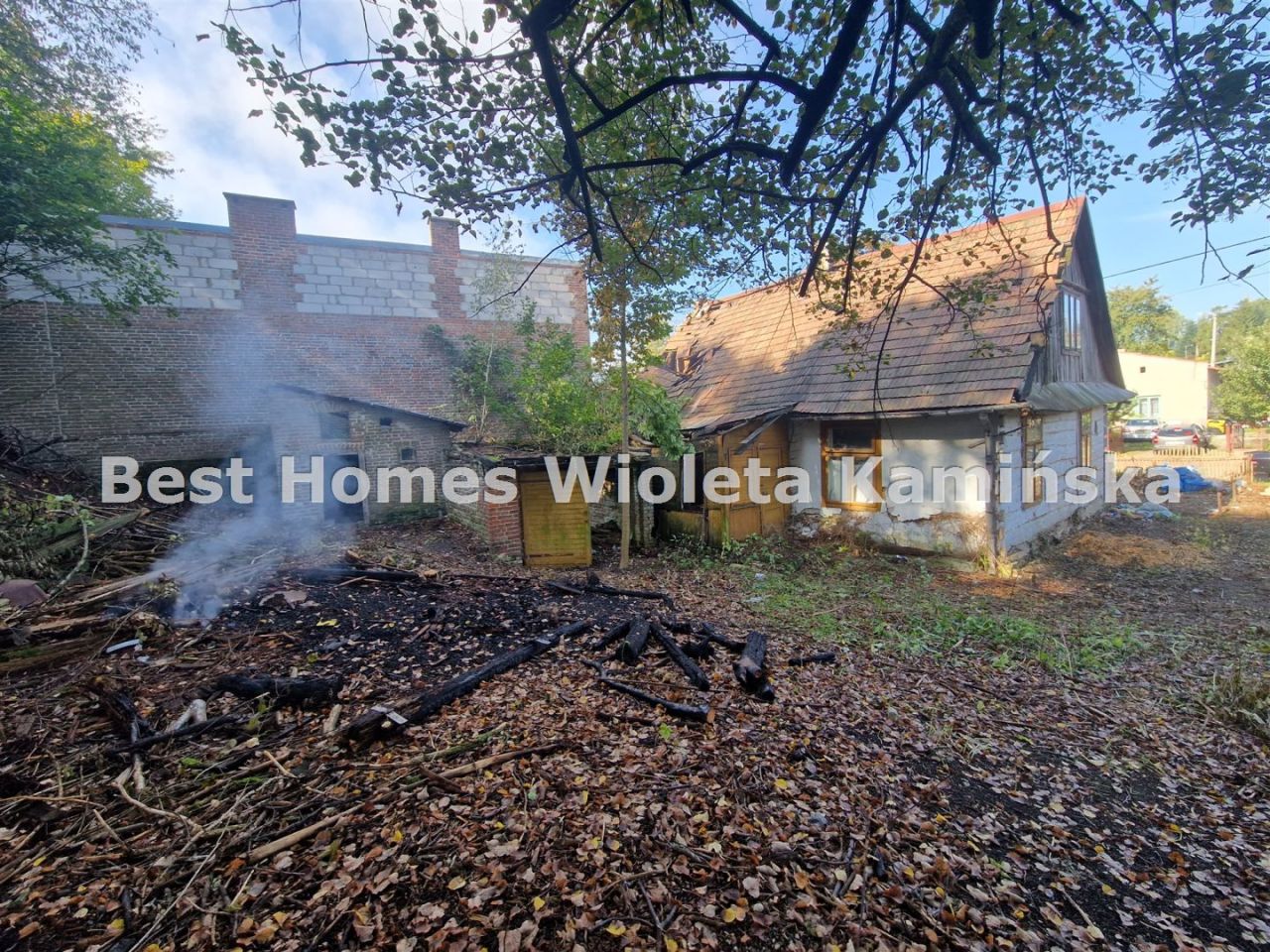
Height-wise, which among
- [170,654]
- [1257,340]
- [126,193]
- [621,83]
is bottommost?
[170,654]

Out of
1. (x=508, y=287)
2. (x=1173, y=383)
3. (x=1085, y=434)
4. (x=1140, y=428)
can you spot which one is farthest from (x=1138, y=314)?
(x=508, y=287)

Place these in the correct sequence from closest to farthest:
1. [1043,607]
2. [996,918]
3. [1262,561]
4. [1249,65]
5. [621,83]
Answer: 1. [996,918]
2. [1249,65]
3. [621,83]
4. [1043,607]
5. [1262,561]

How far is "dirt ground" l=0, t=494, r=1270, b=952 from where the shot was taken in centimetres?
208

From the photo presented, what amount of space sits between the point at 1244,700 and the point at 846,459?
6075mm

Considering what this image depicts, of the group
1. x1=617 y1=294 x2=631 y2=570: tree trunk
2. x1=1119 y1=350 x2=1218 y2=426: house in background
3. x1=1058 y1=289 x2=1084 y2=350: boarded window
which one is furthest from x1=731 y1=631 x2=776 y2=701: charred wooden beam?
x1=1119 y1=350 x2=1218 y2=426: house in background

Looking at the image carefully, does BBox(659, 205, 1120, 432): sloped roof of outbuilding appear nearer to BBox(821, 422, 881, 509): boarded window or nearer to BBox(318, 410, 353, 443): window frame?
BBox(821, 422, 881, 509): boarded window

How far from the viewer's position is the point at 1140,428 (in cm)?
2811

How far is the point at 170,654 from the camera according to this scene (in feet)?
13.8

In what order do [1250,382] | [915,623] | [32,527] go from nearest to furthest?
[32,527]
[915,623]
[1250,382]

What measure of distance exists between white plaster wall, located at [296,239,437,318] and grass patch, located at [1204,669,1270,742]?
14350 mm

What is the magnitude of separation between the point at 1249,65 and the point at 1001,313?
6.30 metres

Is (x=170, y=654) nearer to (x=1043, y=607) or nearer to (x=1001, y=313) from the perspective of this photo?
(x=1043, y=607)

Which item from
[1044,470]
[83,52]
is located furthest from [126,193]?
[1044,470]

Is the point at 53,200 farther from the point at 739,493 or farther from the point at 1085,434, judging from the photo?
the point at 1085,434
